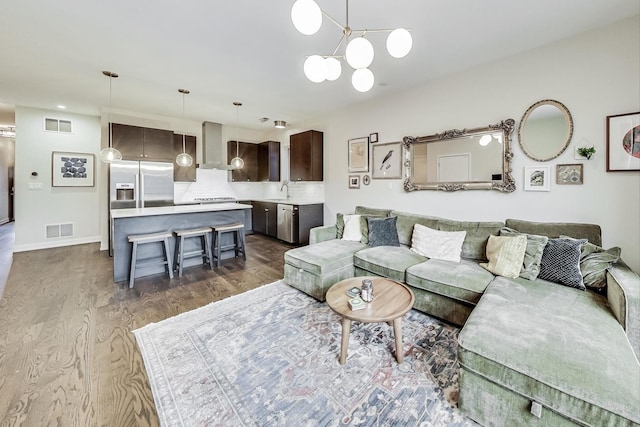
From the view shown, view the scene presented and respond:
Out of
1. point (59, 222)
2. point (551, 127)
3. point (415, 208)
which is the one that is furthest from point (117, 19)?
point (59, 222)

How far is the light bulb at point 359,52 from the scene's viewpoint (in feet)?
5.14

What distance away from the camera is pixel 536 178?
2.82 m

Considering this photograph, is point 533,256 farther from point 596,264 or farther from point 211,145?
point 211,145

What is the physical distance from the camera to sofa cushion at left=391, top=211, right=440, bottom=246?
3.31 meters

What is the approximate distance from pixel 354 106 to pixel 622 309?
421 centimetres

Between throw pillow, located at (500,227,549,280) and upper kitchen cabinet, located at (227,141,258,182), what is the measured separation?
19.4 feet

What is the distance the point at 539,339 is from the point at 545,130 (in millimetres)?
2423

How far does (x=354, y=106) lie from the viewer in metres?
4.68

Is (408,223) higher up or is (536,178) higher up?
(536,178)

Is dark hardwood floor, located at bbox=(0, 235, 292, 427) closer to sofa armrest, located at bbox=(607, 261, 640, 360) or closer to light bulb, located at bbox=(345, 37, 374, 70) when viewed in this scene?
light bulb, located at bbox=(345, 37, 374, 70)

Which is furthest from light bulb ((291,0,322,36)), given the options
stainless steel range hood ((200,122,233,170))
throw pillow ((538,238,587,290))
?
stainless steel range hood ((200,122,233,170))

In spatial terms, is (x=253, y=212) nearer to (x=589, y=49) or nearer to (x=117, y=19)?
(x=117, y=19)

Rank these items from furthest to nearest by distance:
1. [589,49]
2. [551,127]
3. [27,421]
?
[551,127]
[589,49]
[27,421]

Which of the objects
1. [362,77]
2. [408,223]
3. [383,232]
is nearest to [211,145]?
[383,232]
